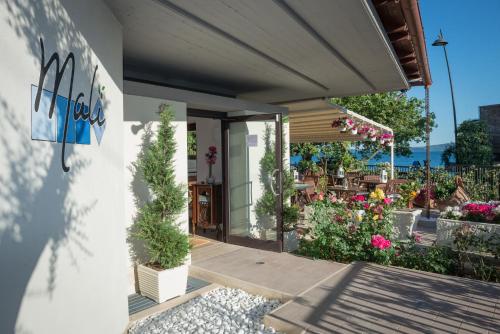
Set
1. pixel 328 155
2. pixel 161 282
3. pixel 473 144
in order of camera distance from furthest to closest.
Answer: pixel 328 155, pixel 473 144, pixel 161 282

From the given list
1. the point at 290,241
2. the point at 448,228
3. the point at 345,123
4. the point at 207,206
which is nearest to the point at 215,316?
the point at 290,241

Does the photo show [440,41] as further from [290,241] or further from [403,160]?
[403,160]

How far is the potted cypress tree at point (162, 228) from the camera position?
4305mm

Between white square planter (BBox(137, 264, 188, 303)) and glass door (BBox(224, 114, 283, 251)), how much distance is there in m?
2.22

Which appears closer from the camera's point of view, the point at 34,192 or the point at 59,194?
the point at 34,192

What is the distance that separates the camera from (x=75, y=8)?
102 inches

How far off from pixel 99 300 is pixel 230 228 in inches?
159

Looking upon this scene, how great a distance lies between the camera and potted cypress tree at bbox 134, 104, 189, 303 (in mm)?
4305

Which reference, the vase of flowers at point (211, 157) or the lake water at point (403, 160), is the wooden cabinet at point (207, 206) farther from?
the lake water at point (403, 160)

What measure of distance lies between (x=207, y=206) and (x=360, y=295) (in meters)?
4.05

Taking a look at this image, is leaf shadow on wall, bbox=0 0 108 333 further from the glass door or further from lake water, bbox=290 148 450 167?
lake water, bbox=290 148 450 167

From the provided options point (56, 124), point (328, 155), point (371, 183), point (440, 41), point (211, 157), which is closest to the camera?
point (56, 124)

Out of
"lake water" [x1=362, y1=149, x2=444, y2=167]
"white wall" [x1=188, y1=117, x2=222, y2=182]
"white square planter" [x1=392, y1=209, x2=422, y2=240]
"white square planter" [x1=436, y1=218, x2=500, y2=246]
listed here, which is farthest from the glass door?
"lake water" [x1=362, y1=149, x2=444, y2=167]

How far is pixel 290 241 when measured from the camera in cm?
647
